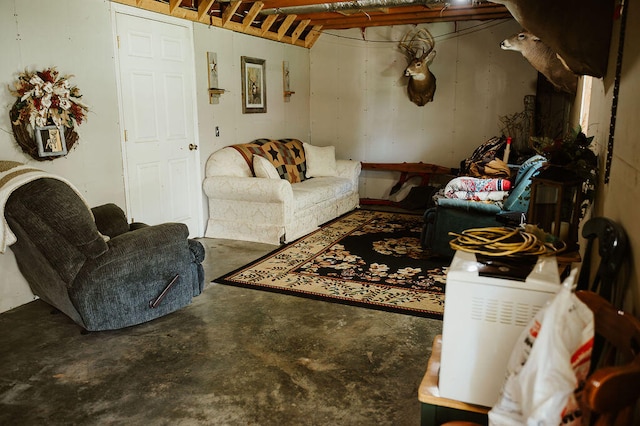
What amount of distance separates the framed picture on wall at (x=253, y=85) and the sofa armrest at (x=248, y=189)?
126cm

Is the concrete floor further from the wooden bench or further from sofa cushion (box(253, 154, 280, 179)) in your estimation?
the wooden bench

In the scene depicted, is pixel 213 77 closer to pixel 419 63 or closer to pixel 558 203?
pixel 419 63

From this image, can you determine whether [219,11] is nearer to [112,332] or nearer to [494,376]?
[112,332]

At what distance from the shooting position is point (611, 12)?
220 cm

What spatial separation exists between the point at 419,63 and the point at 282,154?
7.71 ft

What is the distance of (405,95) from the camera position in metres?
7.57

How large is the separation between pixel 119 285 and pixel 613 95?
9.36ft

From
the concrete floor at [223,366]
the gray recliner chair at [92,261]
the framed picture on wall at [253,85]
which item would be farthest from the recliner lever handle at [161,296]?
the framed picture on wall at [253,85]

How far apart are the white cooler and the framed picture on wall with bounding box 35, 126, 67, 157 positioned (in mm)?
3330

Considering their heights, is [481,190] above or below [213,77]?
below

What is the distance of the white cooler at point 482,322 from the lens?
4.28ft

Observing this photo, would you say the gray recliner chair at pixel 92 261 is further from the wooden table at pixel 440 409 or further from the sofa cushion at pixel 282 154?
the sofa cushion at pixel 282 154

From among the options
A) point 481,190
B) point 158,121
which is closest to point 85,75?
point 158,121

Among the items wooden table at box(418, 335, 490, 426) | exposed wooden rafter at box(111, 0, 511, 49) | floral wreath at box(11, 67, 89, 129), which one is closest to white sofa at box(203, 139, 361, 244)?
exposed wooden rafter at box(111, 0, 511, 49)
